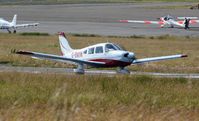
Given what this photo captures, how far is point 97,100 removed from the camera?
37.5 feet

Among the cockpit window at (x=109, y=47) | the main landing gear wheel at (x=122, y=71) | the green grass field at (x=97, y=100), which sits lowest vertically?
the main landing gear wheel at (x=122, y=71)

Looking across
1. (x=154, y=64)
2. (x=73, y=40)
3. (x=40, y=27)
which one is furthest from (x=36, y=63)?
(x=40, y=27)

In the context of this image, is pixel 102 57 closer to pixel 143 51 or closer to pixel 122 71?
pixel 122 71

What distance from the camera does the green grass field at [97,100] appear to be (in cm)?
866

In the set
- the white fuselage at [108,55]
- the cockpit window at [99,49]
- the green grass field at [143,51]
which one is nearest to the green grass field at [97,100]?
the white fuselage at [108,55]

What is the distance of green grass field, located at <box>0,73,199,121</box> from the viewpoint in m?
8.66

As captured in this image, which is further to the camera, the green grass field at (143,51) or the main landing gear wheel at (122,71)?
the green grass field at (143,51)

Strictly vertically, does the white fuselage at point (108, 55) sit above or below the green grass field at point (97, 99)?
below

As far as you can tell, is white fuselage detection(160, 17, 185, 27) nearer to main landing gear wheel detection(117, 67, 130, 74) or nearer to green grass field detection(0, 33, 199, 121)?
main landing gear wheel detection(117, 67, 130, 74)

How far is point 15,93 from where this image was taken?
1247cm

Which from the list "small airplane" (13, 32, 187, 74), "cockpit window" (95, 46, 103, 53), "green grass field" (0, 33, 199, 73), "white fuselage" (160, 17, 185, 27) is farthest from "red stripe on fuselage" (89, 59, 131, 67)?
"white fuselage" (160, 17, 185, 27)

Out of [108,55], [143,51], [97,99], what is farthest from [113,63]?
[143,51]

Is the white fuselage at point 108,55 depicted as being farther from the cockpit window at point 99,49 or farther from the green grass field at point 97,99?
the green grass field at point 97,99

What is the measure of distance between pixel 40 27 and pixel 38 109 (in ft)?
217
